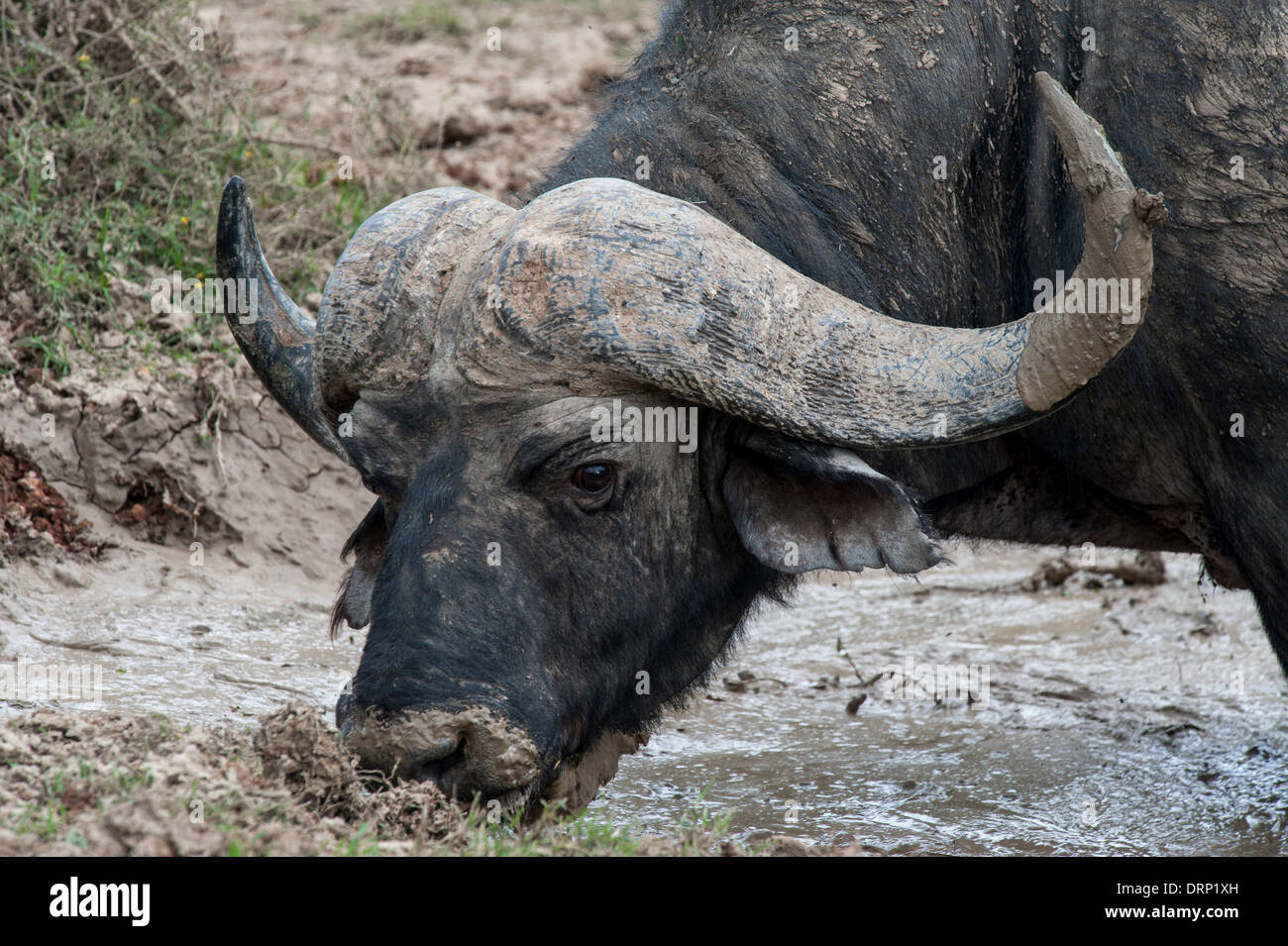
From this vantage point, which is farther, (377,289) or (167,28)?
(167,28)

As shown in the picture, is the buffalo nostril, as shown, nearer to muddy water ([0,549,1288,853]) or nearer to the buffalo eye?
the buffalo eye

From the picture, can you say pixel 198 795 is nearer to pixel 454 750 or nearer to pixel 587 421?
pixel 454 750

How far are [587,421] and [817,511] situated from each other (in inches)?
28.5

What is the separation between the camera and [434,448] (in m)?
3.59

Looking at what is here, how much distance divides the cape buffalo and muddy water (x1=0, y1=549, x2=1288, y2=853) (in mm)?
908

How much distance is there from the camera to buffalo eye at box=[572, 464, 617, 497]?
3.62 meters

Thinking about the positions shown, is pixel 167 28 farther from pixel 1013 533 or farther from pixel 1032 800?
pixel 1032 800

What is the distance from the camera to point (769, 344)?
139 inches

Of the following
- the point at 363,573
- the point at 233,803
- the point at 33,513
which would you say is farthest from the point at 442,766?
the point at 33,513

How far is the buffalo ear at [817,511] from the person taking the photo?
145 inches

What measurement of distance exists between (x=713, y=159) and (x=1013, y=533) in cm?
173

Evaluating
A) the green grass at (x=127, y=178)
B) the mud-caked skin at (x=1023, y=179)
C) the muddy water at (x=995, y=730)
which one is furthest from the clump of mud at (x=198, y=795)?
the green grass at (x=127, y=178)

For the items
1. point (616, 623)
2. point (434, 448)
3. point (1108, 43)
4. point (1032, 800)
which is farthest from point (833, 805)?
point (1108, 43)
